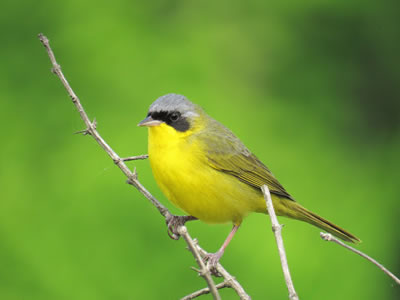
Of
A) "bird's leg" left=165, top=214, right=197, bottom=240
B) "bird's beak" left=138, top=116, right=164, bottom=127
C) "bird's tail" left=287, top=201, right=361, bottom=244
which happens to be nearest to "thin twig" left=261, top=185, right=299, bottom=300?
"bird's beak" left=138, top=116, right=164, bottom=127

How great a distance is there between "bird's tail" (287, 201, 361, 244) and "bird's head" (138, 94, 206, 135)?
63cm

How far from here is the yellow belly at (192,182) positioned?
261cm

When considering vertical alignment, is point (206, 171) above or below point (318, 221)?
above

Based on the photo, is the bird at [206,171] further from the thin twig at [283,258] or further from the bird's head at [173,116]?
the thin twig at [283,258]

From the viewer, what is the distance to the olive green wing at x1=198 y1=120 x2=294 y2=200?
2.85 meters

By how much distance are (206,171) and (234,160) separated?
26 centimetres

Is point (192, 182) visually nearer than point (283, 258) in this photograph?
No

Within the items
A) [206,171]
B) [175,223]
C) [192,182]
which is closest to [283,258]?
[192,182]

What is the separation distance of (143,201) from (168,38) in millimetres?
1023

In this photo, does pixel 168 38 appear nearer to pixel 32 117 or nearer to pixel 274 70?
pixel 274 70

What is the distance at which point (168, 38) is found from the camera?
3582mm

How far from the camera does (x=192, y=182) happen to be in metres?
2.62

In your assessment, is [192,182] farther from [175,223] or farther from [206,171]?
[175,223]

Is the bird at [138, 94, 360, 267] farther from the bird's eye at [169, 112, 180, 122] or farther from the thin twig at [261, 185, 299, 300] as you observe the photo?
the thin twig at [261, 185, 299, 300]
